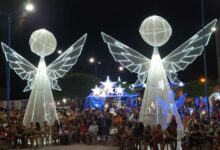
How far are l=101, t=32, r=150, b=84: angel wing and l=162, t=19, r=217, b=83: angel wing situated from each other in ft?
3.30

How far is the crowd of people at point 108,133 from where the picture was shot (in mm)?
15508

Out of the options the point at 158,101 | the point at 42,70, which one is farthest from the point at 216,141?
the point at 42,70

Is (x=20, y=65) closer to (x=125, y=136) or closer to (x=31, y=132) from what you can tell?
(x=31, y=132)

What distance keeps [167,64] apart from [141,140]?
3.95 meters

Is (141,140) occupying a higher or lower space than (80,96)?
lower

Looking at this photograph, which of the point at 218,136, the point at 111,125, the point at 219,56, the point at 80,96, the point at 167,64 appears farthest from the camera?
the point at 80,96

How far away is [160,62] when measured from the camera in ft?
60.4

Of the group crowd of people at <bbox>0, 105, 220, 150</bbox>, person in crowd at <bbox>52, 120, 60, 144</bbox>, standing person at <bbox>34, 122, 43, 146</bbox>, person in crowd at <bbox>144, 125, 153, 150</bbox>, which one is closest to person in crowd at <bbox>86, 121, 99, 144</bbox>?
crowd of people at <bbox>0, 105, 220, 150</bbox>

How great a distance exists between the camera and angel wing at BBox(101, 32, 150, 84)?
18750 millimetres

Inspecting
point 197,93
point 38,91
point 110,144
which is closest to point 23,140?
point 38,91

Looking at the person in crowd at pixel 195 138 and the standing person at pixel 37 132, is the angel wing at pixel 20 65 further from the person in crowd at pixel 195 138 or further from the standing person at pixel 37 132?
the person in crowd at pixel 195 138

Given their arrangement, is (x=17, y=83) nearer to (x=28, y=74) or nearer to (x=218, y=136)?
(x=28, y=74)

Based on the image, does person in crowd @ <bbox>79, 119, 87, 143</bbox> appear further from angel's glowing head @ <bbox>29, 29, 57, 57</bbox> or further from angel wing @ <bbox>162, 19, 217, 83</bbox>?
angel wing @ <bbox>162, 19, 217, 83</bbox>

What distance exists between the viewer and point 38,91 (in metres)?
21.2
